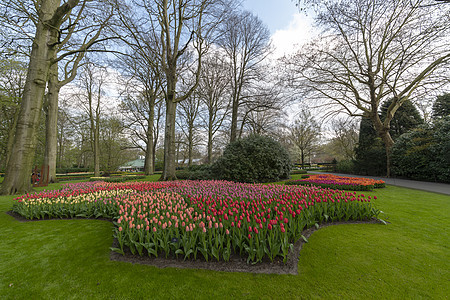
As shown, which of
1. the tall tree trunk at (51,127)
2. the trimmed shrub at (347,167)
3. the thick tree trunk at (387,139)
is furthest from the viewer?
the trimmed shrub at (347,167)

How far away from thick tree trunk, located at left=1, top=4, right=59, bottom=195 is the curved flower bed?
2.37 metres

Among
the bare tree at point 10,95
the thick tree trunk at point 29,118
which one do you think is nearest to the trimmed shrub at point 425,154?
the thick tree trunk at point 29,118

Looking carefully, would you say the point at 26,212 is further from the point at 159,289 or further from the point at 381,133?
the point at 381,133

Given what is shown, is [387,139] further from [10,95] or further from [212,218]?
[10,95]

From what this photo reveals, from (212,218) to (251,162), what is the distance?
846cm

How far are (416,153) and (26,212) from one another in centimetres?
1923

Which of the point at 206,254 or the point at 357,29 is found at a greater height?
the point at 357,29

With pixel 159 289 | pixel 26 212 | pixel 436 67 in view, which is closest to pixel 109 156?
pixel 26 212

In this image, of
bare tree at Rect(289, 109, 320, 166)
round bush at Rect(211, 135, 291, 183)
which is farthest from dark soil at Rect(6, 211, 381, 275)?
bare tree at Rect(289, 109, 320, 166)

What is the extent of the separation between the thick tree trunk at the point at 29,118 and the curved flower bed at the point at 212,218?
2375 millimetres

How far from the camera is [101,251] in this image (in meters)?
2.92

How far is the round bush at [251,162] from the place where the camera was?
36.6 feet

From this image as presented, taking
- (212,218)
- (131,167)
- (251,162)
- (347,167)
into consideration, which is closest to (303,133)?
(347,167)

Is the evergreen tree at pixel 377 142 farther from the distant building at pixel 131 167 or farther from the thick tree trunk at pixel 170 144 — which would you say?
the distant building at pixel 131 167
